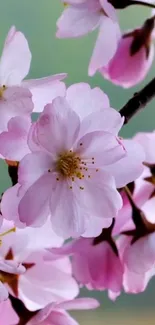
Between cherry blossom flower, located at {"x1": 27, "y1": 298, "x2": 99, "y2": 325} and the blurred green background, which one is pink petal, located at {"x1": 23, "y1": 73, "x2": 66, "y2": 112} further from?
the blurred green background

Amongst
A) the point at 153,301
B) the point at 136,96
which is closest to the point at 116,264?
the point at 136,96

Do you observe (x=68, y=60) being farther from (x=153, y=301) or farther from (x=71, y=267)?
(x=71, y=267)

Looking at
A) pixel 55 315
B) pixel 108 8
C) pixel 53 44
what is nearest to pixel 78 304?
pixel 55 315

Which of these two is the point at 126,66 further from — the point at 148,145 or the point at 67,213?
the point at 67,213

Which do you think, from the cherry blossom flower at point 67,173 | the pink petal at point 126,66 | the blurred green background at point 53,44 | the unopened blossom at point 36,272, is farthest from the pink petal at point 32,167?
the blurred green background at point 53,44

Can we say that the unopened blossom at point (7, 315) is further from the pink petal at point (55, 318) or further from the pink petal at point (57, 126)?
the pink petal at point (57, 126)

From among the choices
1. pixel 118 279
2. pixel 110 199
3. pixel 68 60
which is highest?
pixel 110 199
